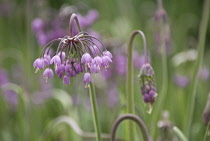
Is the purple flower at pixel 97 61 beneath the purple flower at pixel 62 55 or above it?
beneath

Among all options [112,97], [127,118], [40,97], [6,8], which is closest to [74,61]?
[127,118]

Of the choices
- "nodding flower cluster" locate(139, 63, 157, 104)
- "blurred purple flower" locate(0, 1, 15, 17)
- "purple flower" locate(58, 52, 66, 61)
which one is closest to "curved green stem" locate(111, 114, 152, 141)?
"nodding flower cluster" locate(139, 63, 157, 104)

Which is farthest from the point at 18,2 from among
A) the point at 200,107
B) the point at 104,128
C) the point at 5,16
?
the point at 200,107

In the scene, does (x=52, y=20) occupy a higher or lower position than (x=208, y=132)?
higher

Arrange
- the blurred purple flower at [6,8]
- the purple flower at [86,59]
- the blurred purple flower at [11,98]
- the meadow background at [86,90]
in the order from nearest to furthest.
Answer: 1. the purple flower at [86,59]
2. the meadow background at [86,90]
3. the blurred purple flower at [11,98]
4. the blurred purple flower at [6,8]

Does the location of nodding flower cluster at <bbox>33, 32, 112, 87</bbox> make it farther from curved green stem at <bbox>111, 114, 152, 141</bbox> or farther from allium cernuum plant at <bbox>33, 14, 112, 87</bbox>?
curved green stem at <bbox>111, 114, 152, 141</bbox>

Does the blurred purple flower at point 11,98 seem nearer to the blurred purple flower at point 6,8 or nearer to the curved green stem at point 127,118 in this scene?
the blurred purple flower at point 6,8

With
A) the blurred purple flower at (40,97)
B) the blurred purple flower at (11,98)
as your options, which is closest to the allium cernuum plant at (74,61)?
the blurred purple flower at (40,97)

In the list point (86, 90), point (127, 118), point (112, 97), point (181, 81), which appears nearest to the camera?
point (127, 118)

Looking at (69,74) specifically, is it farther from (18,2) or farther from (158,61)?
(18,2)

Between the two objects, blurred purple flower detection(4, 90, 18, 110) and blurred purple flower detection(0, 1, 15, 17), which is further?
blurred purple flower detection(0, 1, 15, 17)

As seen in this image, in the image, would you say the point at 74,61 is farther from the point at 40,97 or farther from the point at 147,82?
the point at 40,97
